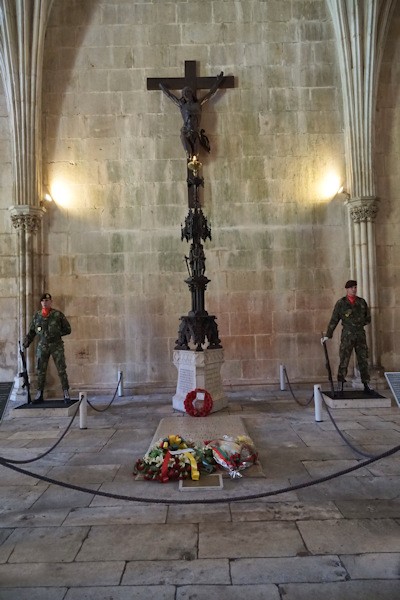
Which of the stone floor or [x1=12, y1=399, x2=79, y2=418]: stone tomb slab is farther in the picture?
[x1=12, y1=399, x2=79, y2=418]: stone tomb slab

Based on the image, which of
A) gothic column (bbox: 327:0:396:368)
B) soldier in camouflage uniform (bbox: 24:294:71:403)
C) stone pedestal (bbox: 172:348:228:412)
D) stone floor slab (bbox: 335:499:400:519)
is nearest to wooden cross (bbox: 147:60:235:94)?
gothic column (bbox: 327:0:396:368)

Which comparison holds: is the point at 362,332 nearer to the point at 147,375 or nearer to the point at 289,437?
the point at 289,437

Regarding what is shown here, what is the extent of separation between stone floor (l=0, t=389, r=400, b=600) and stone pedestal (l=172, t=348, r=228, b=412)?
186 centimetres

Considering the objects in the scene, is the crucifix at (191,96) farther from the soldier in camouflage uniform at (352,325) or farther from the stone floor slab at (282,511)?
the stone floor slab at (282,511)

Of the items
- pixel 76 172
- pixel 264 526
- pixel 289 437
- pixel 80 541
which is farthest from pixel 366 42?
pixel 80 541

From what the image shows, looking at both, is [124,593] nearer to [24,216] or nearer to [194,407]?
[194,407]

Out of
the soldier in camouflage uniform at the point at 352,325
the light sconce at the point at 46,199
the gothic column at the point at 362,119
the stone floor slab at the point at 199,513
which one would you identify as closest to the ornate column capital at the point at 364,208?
the gothic column at the point at 362,119

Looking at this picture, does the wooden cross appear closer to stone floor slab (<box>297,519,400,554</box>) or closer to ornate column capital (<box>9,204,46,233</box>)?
ornate column capital (<box>9,204,46,233</box>)

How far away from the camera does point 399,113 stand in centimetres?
951

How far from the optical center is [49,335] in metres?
7.54

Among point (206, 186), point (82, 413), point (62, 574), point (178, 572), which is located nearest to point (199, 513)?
point (178, 572)

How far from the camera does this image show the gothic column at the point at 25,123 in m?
8.77

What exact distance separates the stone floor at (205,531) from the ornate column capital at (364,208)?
534 cm

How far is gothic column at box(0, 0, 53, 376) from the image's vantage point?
345 inches
